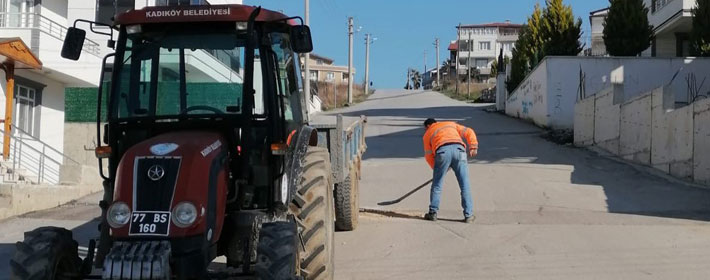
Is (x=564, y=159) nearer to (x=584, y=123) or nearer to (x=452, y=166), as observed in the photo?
(x=584, y=123)

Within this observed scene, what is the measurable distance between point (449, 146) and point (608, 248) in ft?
9.32

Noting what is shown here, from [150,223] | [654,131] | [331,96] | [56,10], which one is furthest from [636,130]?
[331,96]

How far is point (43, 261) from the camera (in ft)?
13.8

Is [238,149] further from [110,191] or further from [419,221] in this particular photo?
[419,221]

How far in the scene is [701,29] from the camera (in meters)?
23.4

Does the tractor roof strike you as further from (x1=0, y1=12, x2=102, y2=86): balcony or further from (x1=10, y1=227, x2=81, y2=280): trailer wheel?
(x1=0, y1=12, x2=102, y2=86): balcony

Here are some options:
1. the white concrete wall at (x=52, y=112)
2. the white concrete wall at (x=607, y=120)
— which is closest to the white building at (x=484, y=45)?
the white concrete wall at (x=607, y=120)

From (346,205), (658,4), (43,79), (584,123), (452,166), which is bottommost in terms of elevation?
(346,205)

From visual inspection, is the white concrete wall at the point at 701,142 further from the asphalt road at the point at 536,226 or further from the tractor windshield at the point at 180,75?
the tractor windshield at the point at 180,75

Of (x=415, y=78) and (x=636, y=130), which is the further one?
(x=415, y=78)

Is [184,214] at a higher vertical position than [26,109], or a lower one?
lower

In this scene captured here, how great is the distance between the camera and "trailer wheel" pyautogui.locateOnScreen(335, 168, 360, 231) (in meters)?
8.99

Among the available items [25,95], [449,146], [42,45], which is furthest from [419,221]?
[25,95]

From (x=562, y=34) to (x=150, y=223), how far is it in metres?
26.1
